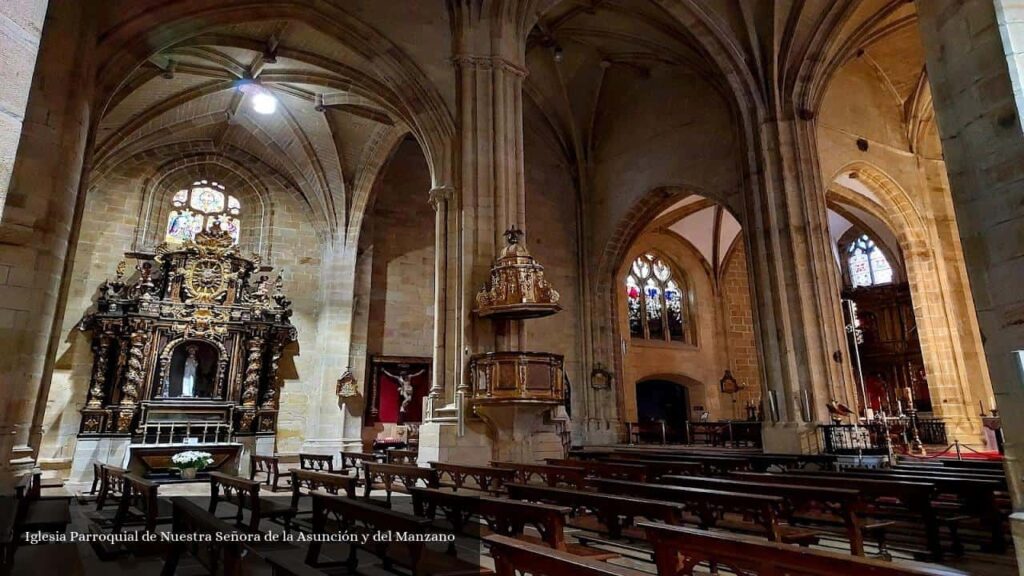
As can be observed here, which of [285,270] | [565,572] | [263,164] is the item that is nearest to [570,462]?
[565,572]

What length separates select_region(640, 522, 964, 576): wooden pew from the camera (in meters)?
2.06

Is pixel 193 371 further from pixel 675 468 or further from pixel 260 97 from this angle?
pixel 675 468

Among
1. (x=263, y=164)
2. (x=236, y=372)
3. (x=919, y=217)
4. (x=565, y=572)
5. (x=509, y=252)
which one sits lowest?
(x=565, y=572)

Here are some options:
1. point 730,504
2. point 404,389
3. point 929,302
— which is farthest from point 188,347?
point 929,302

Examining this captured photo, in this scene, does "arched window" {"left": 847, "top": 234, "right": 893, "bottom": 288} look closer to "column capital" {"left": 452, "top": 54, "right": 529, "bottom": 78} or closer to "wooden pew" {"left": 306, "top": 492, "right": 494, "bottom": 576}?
"column capital" {"left": 452, "top": 54, "right": 529, "bottom": 78}

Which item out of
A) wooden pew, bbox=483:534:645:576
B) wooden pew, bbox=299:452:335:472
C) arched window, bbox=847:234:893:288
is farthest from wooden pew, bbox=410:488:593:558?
arched window, bbox=847:234:893:288

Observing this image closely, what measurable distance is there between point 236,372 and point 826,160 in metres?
15.8

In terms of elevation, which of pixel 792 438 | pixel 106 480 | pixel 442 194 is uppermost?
pixel 442 194

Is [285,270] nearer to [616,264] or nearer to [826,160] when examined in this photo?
[616,264]

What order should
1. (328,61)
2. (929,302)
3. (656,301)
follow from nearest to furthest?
(328,61)
(929,302)
(656,301)

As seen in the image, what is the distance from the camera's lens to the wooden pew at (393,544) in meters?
3.20

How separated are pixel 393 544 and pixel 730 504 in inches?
87.8

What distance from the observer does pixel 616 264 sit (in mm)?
17156

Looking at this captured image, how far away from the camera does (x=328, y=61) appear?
40.9ft
